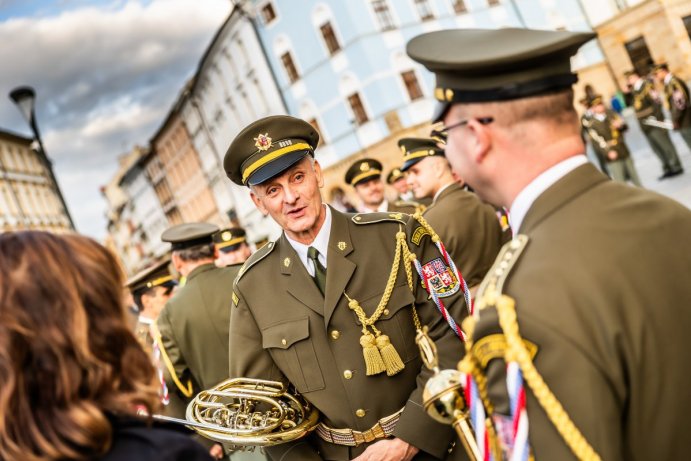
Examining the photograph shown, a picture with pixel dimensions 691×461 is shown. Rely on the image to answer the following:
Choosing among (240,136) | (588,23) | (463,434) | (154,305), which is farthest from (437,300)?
(588,23)

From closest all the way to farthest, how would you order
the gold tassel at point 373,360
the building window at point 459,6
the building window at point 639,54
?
the gold tassel at point 373,360 → the building window at point 459,6 → the building window at point 639,54

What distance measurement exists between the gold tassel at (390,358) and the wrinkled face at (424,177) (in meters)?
2.75

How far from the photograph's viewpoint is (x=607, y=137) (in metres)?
13.0

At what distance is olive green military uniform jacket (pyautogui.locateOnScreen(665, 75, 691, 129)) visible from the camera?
11.8m

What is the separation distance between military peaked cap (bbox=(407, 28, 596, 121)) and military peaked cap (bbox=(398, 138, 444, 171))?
378cm

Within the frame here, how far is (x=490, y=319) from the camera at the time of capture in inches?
63.4

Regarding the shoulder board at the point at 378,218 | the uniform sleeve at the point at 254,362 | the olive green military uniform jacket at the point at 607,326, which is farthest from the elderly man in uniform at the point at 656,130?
the olive green military uniform jacket at the point at 607,326

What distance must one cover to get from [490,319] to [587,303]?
24cm

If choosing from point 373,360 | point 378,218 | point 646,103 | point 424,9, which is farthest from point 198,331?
point 424,9

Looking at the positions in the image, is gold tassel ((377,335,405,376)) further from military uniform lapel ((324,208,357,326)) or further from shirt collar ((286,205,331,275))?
shirt collar ((286,205,331,275))

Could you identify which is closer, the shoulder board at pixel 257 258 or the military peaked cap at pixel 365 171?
the shoulder board at pixel 257 258

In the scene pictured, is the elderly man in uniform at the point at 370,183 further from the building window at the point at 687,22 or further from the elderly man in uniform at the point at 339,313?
the building window at the point at 687,22

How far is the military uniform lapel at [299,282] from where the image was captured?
10.1ft

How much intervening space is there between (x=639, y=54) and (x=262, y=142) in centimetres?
3787
